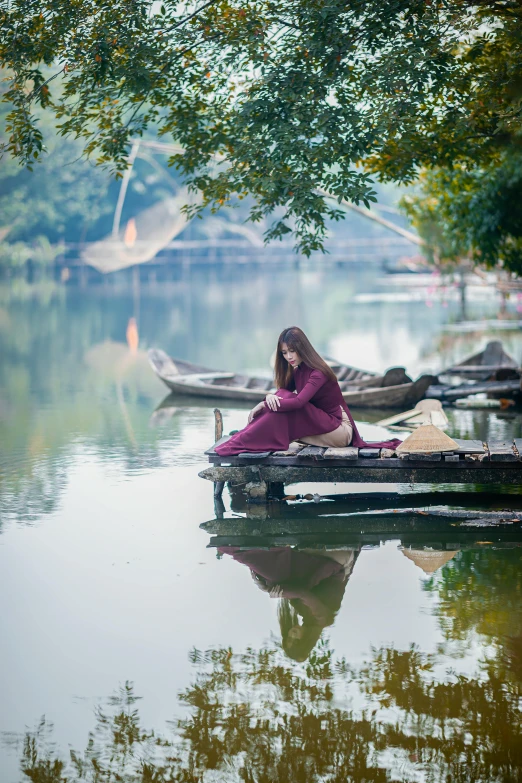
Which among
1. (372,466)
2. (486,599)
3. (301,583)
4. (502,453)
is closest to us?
(486,599)

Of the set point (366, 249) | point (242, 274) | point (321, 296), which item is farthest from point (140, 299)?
point (366, 249)

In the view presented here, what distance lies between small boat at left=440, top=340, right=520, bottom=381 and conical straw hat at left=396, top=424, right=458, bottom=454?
6.75 m

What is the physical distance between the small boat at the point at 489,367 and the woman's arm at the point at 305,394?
697 cm

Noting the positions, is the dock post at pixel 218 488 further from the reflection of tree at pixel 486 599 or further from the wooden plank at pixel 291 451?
the reflection of tree at pixel 486 599

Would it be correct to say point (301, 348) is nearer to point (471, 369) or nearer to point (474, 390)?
point (474, 390)

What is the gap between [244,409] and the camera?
43.4ft

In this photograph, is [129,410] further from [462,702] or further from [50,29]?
[462,702]

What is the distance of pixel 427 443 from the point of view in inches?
290

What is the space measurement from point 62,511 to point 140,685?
3334 mm

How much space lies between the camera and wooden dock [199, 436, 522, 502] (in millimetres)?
7301

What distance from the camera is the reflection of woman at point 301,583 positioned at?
5.38 m

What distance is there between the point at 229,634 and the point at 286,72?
5.08 metres

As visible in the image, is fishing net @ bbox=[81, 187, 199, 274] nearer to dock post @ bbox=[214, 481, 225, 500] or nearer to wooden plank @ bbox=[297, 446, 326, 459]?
dock post @ bbox=[214, 481, 225, 500]

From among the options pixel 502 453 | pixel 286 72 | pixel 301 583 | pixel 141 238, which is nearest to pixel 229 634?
pixel 301 583
